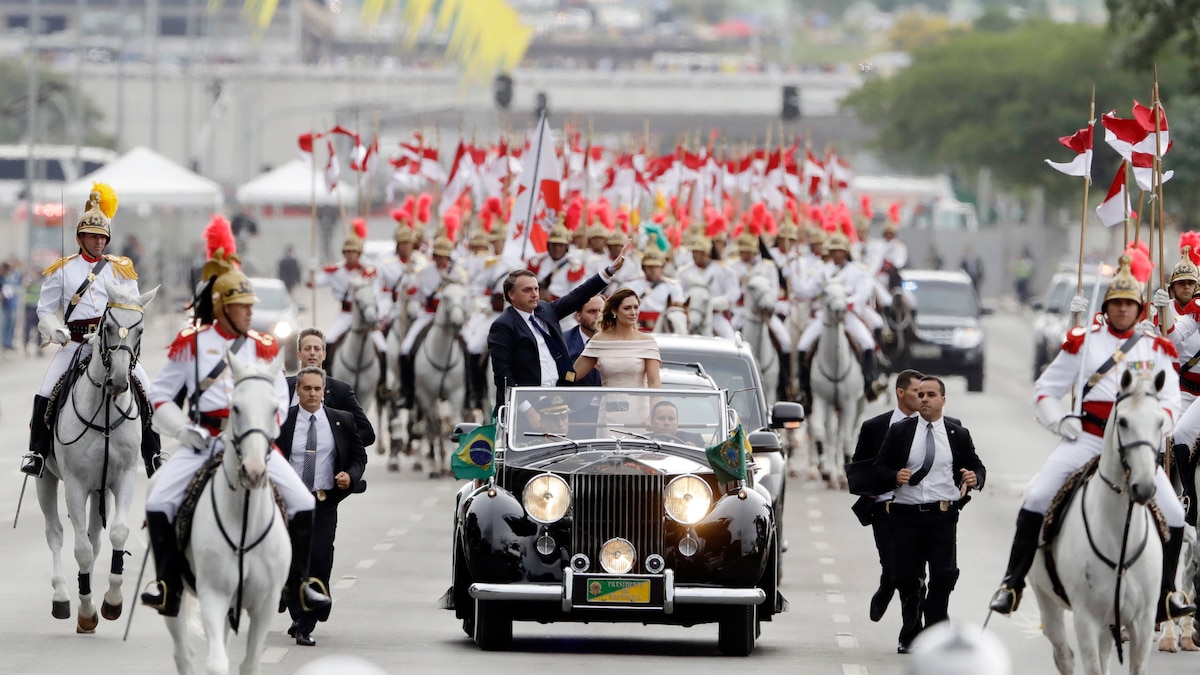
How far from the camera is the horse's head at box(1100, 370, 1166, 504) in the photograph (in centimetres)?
1009

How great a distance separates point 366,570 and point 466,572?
4.08 meters

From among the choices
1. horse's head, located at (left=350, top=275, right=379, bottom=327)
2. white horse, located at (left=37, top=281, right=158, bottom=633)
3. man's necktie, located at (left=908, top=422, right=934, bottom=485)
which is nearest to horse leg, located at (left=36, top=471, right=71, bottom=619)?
white horse, located at (left=37, top=281, right=158, bottom=633)

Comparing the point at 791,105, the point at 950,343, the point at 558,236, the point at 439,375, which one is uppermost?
the point at 791,105

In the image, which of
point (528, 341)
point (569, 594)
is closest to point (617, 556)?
point (569, 594)

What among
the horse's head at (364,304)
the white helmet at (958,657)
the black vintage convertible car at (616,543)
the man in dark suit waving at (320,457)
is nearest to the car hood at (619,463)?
the black vintage convertible car at (616,543)

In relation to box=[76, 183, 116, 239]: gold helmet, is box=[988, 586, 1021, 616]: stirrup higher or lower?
lower

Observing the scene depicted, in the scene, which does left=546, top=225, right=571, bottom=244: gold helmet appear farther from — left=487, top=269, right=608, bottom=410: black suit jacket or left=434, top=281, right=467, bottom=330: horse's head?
left=487, top=269, right=608, bottom=410: black suit jacket

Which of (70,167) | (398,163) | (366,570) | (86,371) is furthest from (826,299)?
(70,167)

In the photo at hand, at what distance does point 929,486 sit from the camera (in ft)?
43.1

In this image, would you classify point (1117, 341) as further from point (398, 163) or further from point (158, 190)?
point (158, 190)

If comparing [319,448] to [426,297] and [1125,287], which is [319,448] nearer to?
[1125,287]

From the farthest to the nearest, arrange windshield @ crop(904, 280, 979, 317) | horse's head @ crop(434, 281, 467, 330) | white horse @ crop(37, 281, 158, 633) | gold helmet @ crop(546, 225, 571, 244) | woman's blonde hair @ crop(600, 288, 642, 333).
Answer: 1. windshield @ crop(904, 280, 979, 317)
2. horse's head @ crop(434, 281, 467, 330)
3. gold helmet @ crop(546, 225, 571, 244)
4. woman's blonde hair @ crop(600, 288, 642, 333)
5. white horse @ crop(37, 281, 158, 633)

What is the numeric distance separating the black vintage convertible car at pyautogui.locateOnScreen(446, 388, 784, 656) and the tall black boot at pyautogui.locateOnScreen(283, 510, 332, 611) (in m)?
1.57

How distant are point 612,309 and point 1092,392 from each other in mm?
4241
